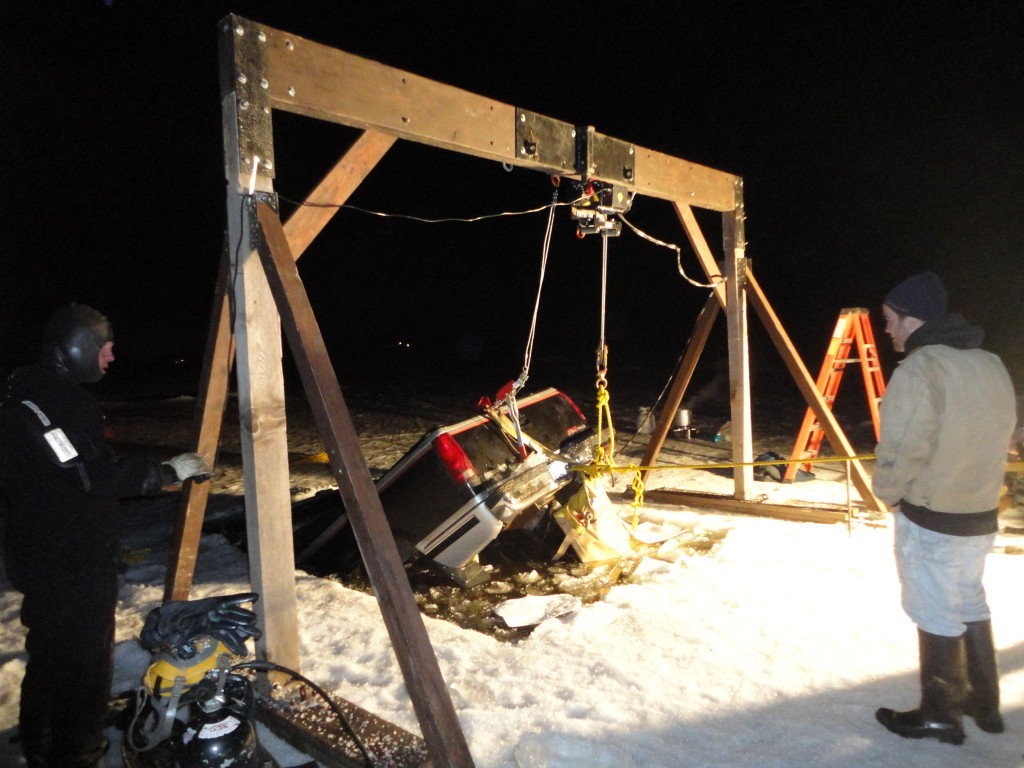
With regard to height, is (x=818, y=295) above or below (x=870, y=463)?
above

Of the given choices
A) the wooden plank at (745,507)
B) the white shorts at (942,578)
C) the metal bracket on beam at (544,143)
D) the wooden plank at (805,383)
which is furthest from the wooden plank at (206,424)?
the wooden plank at (805,383)

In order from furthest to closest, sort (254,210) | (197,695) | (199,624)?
1. (254,210)
2. (199,624)
3. (197,695)

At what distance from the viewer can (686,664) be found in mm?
3453

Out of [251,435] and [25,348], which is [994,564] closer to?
[251,435]

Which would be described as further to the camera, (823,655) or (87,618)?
(823,655)

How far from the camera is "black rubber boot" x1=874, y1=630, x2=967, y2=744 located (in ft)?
8.95

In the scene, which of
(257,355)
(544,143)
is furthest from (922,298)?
(257,355)

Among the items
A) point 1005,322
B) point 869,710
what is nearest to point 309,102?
point 869,710

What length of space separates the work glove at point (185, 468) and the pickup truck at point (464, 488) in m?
1.40

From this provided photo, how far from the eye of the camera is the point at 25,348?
132 ft

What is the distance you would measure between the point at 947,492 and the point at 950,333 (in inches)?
27.3

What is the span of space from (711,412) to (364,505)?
11.9 meters

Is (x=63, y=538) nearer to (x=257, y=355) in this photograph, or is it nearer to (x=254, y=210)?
(x=257, y=355)

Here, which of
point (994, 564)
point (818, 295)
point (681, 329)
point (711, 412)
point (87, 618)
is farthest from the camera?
point (681, 329)
